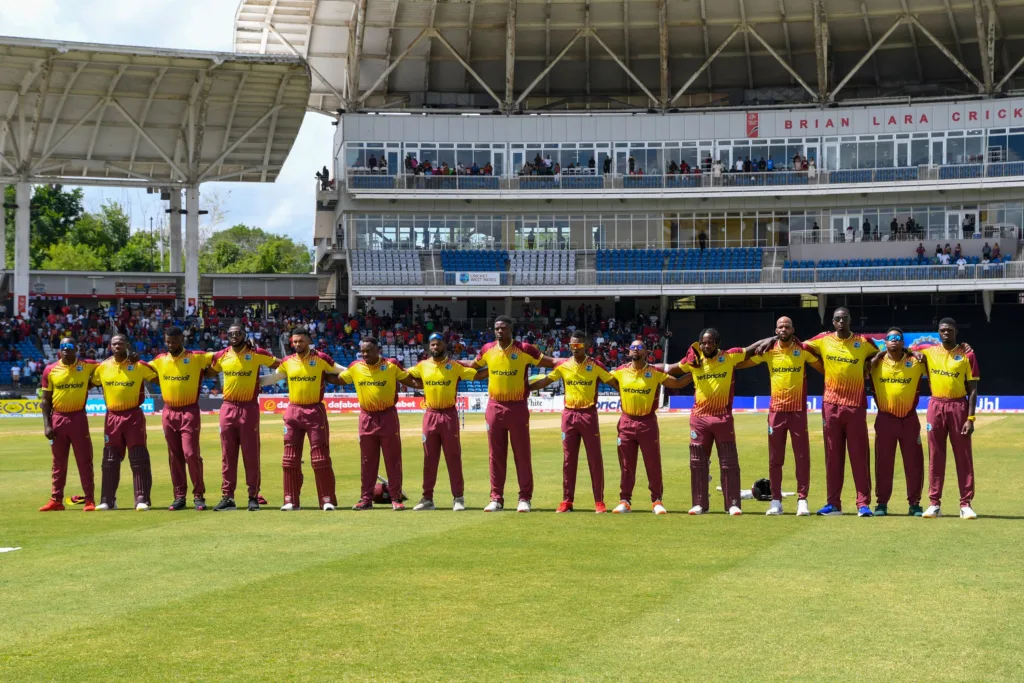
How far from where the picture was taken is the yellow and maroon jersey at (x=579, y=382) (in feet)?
51.4

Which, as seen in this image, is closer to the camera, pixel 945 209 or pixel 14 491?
pixel 14 491

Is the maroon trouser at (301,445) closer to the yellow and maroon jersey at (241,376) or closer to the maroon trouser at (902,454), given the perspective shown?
the yellow and maroon jersey at (241,376)

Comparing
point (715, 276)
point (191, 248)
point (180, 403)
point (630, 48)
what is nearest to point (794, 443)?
point (180, 403)

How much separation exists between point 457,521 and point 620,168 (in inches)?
2121

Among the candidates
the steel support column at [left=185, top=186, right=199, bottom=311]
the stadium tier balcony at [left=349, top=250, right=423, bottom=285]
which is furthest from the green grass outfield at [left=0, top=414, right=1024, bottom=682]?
the stadium tier balcony at [left=349, top=250, right=423, bottom=285]

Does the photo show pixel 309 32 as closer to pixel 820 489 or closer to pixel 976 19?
pixel 976 19

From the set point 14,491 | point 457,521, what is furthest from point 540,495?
point 14,491

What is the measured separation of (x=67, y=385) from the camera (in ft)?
55.2

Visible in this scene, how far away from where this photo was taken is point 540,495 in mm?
18719

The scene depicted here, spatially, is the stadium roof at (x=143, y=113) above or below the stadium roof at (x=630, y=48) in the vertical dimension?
below

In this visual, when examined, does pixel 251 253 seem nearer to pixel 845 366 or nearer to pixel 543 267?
pixel 543 267

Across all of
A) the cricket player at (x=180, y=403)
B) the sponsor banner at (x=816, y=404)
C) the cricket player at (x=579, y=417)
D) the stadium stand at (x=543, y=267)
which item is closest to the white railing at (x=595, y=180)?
the stadium stand at (x=543, y=267)

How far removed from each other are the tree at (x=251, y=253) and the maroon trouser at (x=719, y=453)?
112 m

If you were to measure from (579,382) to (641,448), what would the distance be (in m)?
1.12
